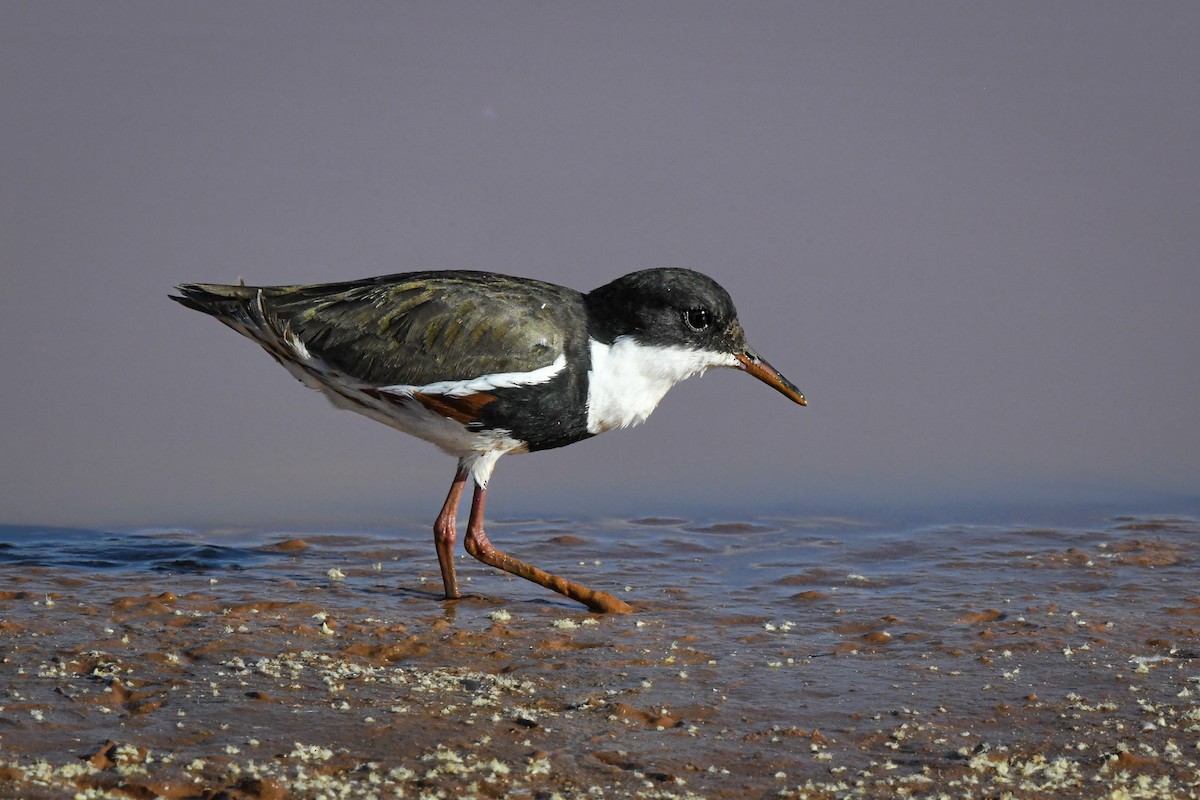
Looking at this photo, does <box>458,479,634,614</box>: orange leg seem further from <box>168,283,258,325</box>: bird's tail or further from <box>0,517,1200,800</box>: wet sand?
<box>168,283,258,325</box>: bird's tail

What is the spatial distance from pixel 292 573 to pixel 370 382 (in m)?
1.35

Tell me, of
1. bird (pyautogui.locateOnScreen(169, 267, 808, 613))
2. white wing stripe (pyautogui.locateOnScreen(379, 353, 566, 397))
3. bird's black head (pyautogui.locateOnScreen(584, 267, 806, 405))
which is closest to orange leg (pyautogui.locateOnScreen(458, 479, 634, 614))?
bird (pyautogui.locateOnScreen(169, 267, 808, 613))

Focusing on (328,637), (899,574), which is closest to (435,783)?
(328,637)

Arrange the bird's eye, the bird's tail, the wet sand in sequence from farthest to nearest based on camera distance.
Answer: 1. the bird's tail
2. the bird's eye
3. the wet sand

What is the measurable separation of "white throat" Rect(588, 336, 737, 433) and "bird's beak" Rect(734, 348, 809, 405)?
0.30 metres

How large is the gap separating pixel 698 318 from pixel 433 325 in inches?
54.2

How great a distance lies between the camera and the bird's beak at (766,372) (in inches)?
280

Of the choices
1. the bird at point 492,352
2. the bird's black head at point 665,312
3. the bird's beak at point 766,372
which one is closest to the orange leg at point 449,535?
the bird at point 492,352

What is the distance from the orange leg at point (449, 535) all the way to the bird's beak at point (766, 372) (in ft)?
5.32

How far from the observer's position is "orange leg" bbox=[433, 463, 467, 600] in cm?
671

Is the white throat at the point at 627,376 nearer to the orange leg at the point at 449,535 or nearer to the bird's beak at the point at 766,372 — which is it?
the bird's beak at the point at 766,372

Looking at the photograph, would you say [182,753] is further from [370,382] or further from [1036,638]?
[1036,638]

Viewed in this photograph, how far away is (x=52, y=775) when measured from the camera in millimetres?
3861

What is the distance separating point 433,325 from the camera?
21.8ft
